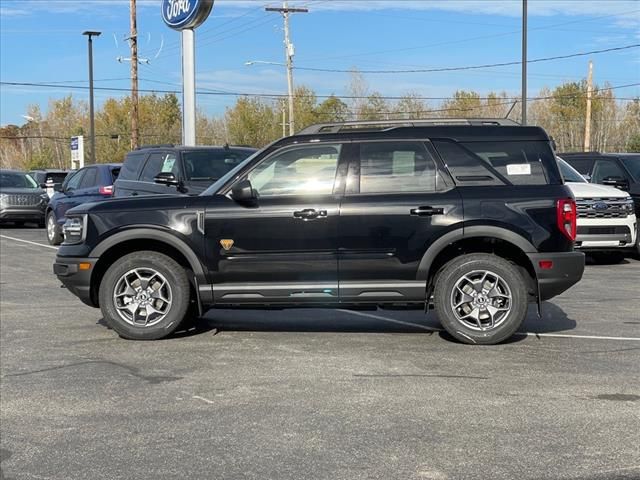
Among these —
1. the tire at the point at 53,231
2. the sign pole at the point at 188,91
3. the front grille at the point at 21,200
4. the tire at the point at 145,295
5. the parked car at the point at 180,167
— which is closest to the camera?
the tire at the point at 145,295

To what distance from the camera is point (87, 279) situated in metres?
7.55

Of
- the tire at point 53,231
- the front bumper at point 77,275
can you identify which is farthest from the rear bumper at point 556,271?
the tire at point 53,231

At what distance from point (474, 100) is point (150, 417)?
214 feet

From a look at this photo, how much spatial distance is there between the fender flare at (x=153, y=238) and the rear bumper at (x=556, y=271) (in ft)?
9.63

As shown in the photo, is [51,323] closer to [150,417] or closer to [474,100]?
[150,417]

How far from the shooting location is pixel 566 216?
282 inches

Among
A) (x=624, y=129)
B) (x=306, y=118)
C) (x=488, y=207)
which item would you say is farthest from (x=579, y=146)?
(x=488, y=207)

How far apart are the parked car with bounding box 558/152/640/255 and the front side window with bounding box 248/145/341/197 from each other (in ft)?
25.9

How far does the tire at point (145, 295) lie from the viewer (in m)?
7.48

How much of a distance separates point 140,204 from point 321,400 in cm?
302

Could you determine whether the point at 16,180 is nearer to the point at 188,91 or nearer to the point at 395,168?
the point at 188,91

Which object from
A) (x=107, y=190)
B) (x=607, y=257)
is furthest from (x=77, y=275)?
(x=607, y=257)

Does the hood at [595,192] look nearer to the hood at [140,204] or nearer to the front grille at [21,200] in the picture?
the hood at [140,204]

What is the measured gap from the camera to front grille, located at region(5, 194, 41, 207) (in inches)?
921
